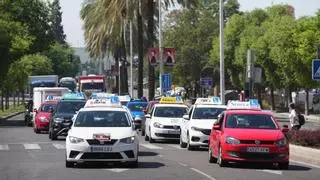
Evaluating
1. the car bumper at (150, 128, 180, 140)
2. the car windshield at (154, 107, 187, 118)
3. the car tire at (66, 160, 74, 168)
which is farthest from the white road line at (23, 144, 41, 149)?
the car tire at (66, 160, 74, 168)

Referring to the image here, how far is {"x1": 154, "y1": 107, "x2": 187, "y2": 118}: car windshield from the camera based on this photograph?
3338cm

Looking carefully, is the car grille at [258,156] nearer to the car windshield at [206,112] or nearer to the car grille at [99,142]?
the car grille at [99,142]

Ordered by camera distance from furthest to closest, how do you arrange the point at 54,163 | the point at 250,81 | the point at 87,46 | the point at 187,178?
the point at 87,46 < the point at 250,81 < the point at 54,163 < the point at 187,178

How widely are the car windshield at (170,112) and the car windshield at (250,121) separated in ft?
39.6

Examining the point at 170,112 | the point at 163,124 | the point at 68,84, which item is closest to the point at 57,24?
the point at 68,84

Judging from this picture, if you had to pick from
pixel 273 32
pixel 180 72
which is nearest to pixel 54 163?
pixel 273 32

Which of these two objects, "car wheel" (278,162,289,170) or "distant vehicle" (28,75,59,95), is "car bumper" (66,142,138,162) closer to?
"car wheel" (278,162,289,170)

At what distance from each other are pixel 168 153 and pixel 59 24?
15944cm

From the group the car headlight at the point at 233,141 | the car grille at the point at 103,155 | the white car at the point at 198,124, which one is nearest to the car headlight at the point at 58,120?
the white car at the point at 198,124

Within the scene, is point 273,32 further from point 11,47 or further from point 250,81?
point 250,81

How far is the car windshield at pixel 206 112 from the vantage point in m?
28.3

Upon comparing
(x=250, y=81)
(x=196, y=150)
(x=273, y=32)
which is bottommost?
(x=196, y=150)

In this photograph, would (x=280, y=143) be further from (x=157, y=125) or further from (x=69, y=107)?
(x=69, y=107)

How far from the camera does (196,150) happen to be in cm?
2819
